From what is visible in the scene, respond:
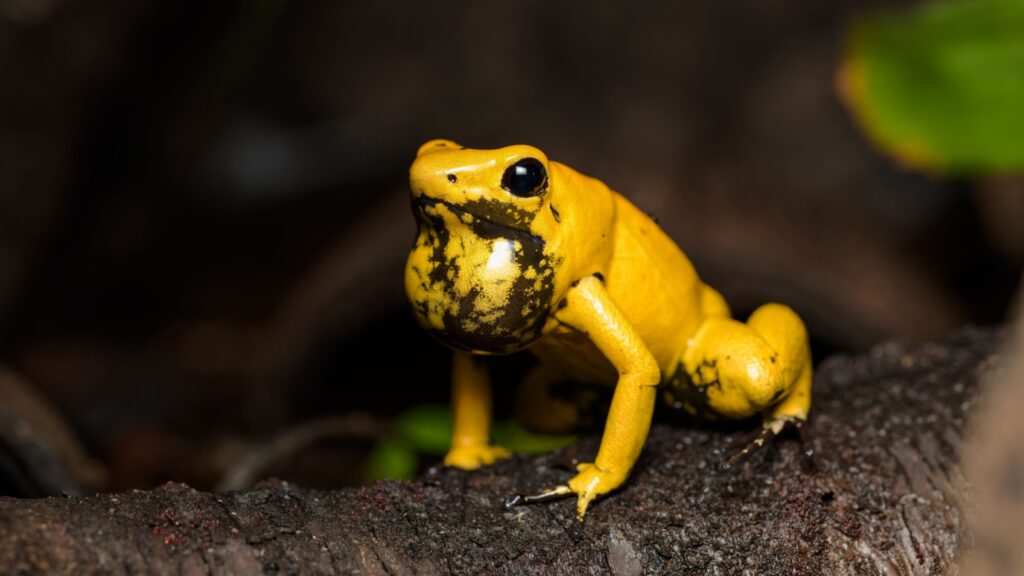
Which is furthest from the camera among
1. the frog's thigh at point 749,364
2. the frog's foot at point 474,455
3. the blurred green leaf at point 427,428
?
the blurred green leaf at point 427,428

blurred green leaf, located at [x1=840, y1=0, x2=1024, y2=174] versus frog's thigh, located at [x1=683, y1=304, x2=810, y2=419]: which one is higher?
blurred green leaf, located at [x1=840, y1=0, x2=1024, y2=174]

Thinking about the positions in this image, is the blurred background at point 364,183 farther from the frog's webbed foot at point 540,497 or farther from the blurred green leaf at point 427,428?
the frog's webbed foot at point 540,497

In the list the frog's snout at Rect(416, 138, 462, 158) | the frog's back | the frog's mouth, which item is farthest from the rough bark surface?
the frog's snout at Rect(416, 138, 462, 158)

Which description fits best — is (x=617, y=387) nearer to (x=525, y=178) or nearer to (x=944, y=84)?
(x=525, y=178)

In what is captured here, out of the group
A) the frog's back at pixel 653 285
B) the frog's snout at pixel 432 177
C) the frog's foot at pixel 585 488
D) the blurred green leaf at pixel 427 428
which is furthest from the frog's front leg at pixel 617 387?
the blurred green leaf at pixel 427 428

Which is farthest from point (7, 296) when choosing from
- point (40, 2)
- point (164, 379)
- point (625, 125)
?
point (625, 125)

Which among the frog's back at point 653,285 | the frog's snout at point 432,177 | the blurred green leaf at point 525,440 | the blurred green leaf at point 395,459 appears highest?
the frog's snout at point 432,177

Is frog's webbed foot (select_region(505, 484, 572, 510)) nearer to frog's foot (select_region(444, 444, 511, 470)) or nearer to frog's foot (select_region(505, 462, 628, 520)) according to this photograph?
frog's foot (select_region(505, 462, 628, 520))
